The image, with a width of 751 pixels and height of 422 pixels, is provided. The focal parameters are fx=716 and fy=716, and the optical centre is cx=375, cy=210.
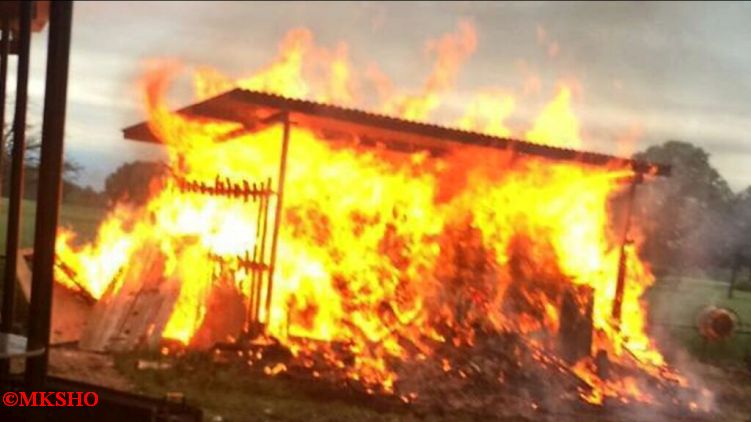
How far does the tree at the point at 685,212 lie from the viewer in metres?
8.13

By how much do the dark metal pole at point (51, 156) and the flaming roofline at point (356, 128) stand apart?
3.87 meters

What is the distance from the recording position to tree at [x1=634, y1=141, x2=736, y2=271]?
8133 millimetres

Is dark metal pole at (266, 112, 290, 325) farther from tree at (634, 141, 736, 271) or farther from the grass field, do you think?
tree at (634, 141, 736, 271)

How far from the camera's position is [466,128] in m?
8.59

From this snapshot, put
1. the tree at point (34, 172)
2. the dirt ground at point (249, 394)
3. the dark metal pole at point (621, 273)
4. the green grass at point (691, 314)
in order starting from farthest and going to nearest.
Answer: the green grass at point (691, 314) → the dark metal pole at point (621, 273) → the tree at point (34, 172) → the dirt ground at point (249, 394)

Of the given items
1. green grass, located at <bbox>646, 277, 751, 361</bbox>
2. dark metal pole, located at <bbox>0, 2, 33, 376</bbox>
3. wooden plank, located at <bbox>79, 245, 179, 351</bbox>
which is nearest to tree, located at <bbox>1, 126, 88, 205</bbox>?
wooden plank, located at <bbox>79, 245, 179, 351</bbox>

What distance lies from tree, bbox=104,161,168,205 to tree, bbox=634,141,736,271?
247 inches

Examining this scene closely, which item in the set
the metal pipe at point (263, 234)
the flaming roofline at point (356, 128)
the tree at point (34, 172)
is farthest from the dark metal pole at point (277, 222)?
the tree at point (34, 172)

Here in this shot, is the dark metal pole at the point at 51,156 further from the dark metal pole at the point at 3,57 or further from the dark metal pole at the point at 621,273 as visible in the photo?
the dark metal pole at the point at 621,273

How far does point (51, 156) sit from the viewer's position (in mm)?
3410

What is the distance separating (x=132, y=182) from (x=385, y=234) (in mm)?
3930

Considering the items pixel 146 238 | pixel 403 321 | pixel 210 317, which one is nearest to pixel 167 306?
pixel 210 317

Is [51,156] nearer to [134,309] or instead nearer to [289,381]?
[289,381]

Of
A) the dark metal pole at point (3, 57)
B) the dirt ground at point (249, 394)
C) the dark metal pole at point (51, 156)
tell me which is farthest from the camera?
the dirt ground at point (249, 394)
